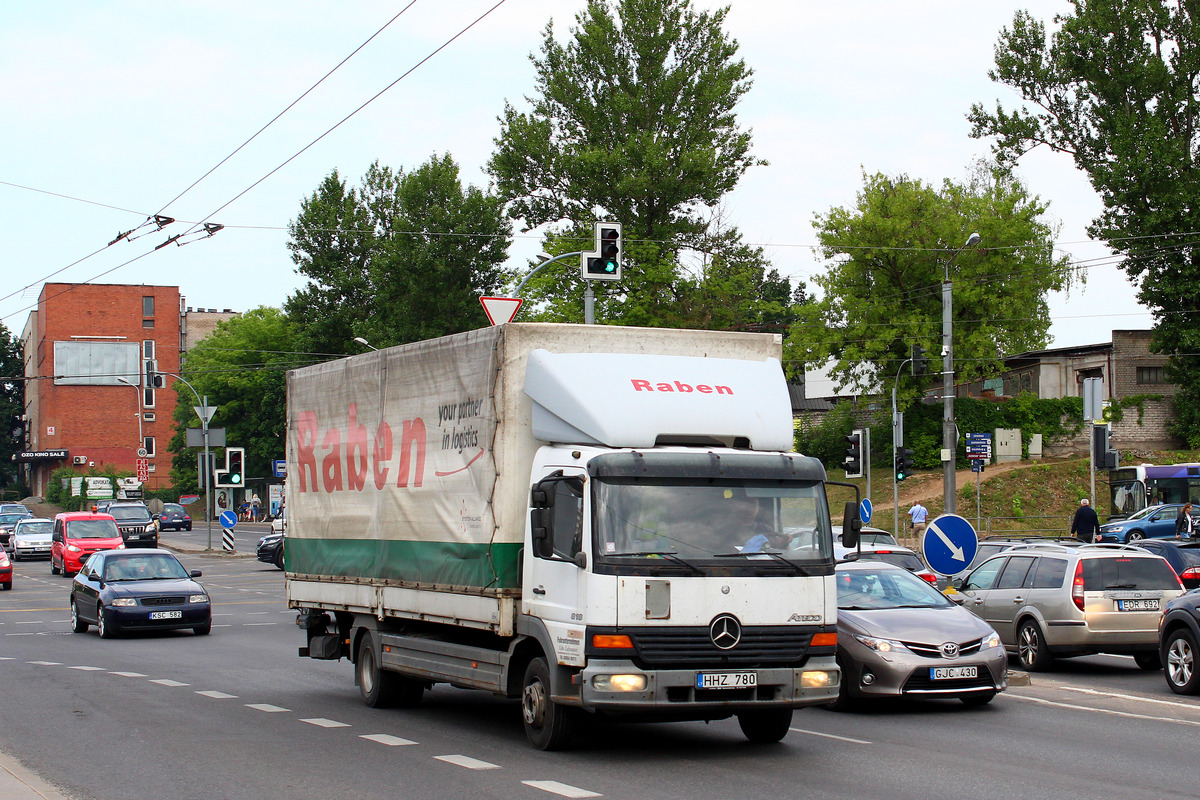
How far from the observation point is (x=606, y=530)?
9805 mm

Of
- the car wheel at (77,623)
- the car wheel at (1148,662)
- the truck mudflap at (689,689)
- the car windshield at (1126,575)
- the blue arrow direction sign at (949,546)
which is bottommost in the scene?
the car wheel at (77,623)

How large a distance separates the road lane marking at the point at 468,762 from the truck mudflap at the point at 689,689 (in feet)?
2.78

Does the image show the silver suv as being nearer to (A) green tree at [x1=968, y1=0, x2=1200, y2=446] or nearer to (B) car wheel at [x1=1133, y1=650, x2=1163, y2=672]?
(B) car wheel at [x1=1133, y1=650, x2=1163, y2=672]

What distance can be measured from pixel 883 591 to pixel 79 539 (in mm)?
35767

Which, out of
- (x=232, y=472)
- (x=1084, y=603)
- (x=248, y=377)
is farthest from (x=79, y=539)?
(x=248, y=377)

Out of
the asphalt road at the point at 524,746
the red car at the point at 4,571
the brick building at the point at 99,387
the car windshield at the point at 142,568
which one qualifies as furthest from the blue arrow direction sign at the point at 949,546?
the brick building at the point at 99,387

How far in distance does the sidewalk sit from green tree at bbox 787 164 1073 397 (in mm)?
51168

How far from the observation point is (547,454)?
10656 mm

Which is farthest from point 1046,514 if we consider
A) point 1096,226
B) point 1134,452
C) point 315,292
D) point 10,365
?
point 10,365

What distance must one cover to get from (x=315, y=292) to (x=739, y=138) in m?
30.1

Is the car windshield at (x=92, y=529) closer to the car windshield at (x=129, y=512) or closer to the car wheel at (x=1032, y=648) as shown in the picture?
the car windshield at (x=129, y=512)

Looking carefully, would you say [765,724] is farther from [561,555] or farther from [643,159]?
[643,159]

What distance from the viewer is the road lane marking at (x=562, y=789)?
28.2ft

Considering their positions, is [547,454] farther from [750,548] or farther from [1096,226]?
[1096,226]
